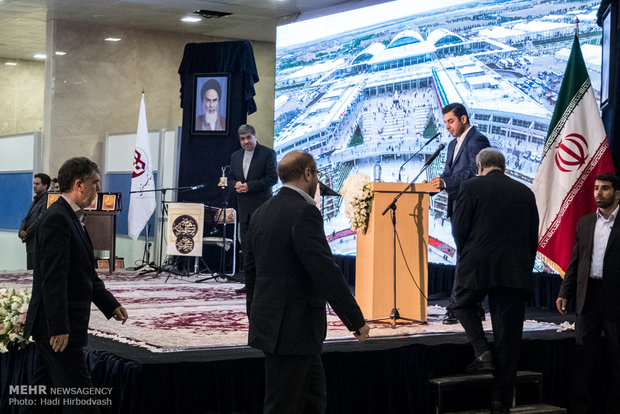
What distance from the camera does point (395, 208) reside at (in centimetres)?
591

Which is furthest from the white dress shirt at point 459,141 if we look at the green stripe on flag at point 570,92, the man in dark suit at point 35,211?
the man in dark suit at point 35,211

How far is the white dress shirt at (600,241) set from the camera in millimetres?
5297

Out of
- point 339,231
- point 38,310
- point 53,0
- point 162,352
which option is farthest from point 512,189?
point 53,0

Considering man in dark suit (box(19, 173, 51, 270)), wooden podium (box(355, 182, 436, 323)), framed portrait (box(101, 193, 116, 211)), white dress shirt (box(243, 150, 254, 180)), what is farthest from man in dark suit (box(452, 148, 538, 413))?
framed portrait (box(101, 193, 116, 211))

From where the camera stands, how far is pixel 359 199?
5.92 meters

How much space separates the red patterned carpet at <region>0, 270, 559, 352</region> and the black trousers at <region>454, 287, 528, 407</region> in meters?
0.76

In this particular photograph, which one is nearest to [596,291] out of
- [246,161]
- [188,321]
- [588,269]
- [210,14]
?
[588,269]

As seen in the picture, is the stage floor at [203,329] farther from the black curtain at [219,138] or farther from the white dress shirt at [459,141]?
the black curtain at [219,138]

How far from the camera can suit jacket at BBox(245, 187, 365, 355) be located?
3262mm

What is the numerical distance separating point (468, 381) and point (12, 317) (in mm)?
2707

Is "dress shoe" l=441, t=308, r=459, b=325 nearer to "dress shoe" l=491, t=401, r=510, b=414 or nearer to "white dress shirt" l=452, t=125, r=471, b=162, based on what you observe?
"white dress shirt" l=452, t=125, r=471, b=162

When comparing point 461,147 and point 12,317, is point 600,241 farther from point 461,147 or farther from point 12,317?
point 12,317

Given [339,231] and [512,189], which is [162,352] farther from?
[339,231]

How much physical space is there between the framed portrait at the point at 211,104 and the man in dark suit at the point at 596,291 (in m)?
7.06
